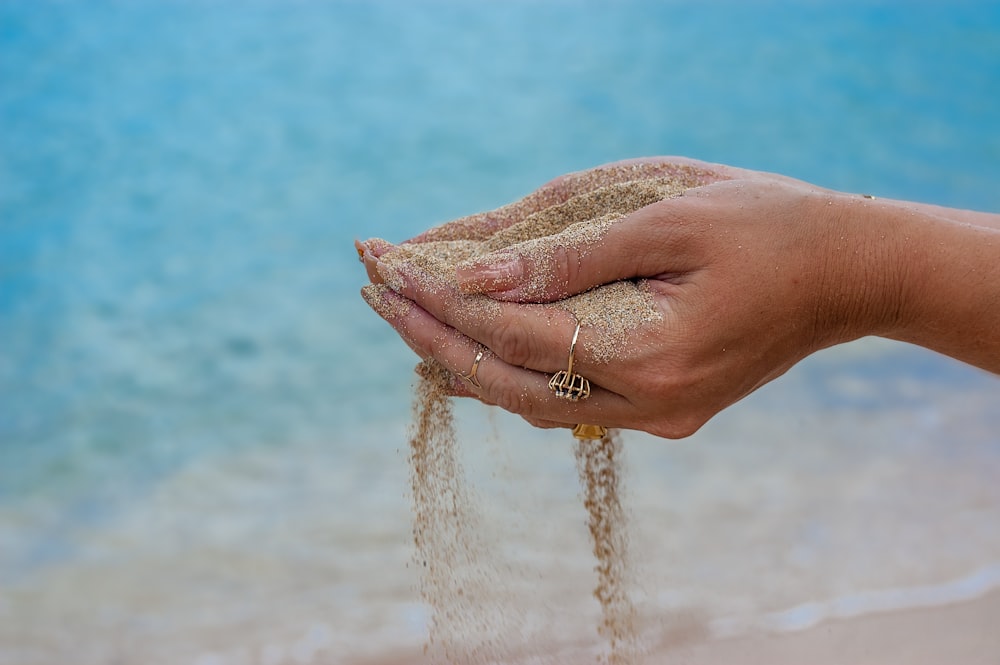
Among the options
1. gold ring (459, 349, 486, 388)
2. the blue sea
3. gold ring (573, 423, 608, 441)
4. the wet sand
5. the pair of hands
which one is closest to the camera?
the pair of hands

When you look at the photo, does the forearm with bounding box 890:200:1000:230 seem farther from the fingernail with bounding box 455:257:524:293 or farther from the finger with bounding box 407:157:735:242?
the fingernail with bounding box 455:257:524:293

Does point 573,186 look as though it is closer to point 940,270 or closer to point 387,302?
point 387,302

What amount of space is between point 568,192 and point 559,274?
0.35 m

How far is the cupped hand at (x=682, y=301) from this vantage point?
1158 mm

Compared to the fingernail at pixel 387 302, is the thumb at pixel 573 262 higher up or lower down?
lower down

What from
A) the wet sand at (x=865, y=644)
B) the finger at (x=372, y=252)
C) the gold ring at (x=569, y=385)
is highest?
the finger at (x=372, y=252)

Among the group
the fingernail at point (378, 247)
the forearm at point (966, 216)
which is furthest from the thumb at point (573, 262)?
the forearm at point (966, 216)

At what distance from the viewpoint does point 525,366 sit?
1236mm

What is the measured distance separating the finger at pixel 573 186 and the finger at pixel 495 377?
0.21 meters

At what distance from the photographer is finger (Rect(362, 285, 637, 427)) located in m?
1.24

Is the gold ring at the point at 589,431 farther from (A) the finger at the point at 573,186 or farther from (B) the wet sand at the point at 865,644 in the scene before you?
(B) the wet sand at the point at 865,644

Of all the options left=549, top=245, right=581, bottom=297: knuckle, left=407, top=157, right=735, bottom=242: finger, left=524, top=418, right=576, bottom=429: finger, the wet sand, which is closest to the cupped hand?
left=549, top=245, right=581, bottom=297: knuckle

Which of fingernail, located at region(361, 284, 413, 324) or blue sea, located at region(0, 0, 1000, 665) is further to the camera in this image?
blue sea, located at region(0, 0, 1000, 665)

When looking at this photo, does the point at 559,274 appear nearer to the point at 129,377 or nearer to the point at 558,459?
the point at 558,459
